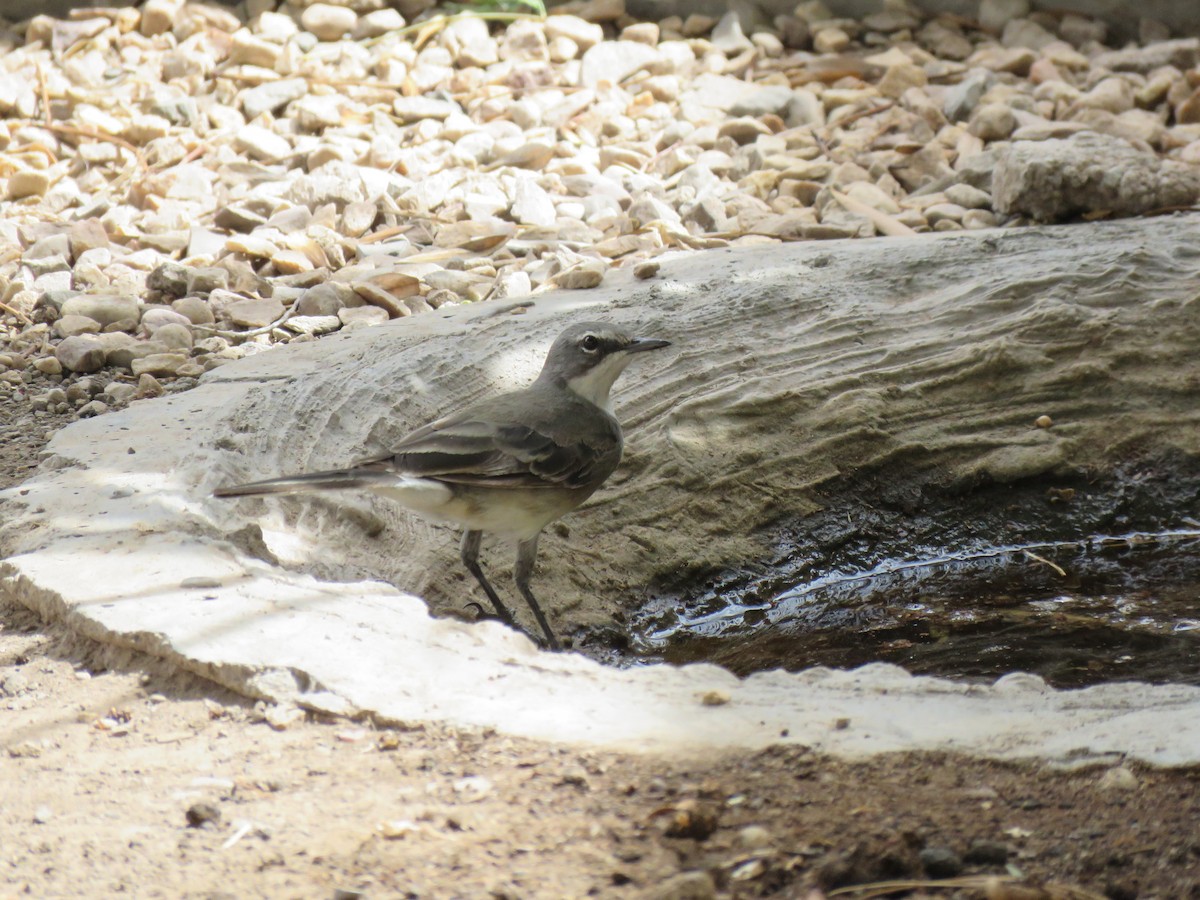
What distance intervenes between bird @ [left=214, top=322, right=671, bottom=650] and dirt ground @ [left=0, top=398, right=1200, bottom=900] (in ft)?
3.86

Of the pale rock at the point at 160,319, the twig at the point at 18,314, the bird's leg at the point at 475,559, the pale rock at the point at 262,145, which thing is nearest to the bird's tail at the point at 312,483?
the bird's leg at the point at 475,559

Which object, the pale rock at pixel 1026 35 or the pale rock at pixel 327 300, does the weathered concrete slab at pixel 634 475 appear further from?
the pale rock at pixel 1026 35

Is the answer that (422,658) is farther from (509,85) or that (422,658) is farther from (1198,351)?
(509,85)

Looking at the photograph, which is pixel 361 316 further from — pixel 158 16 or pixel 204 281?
pixel 158 16

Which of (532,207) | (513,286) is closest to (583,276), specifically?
(513,286)

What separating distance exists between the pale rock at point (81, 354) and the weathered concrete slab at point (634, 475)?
2.92 feet

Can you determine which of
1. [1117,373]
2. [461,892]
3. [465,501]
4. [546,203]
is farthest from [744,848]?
[546,203]

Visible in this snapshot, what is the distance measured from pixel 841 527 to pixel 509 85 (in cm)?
523

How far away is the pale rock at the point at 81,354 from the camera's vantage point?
6.09 metres

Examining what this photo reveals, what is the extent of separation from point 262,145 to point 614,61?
269 centimetres

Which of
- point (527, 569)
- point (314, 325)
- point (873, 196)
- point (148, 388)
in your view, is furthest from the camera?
point (873, 196)

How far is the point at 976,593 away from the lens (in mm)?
→ 4996

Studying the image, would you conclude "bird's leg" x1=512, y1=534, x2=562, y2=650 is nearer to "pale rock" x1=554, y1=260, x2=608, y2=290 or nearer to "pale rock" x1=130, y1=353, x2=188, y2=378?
"pale rock" x1=554, y1=260, x2=608, y2=290

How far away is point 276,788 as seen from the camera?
272 cm
